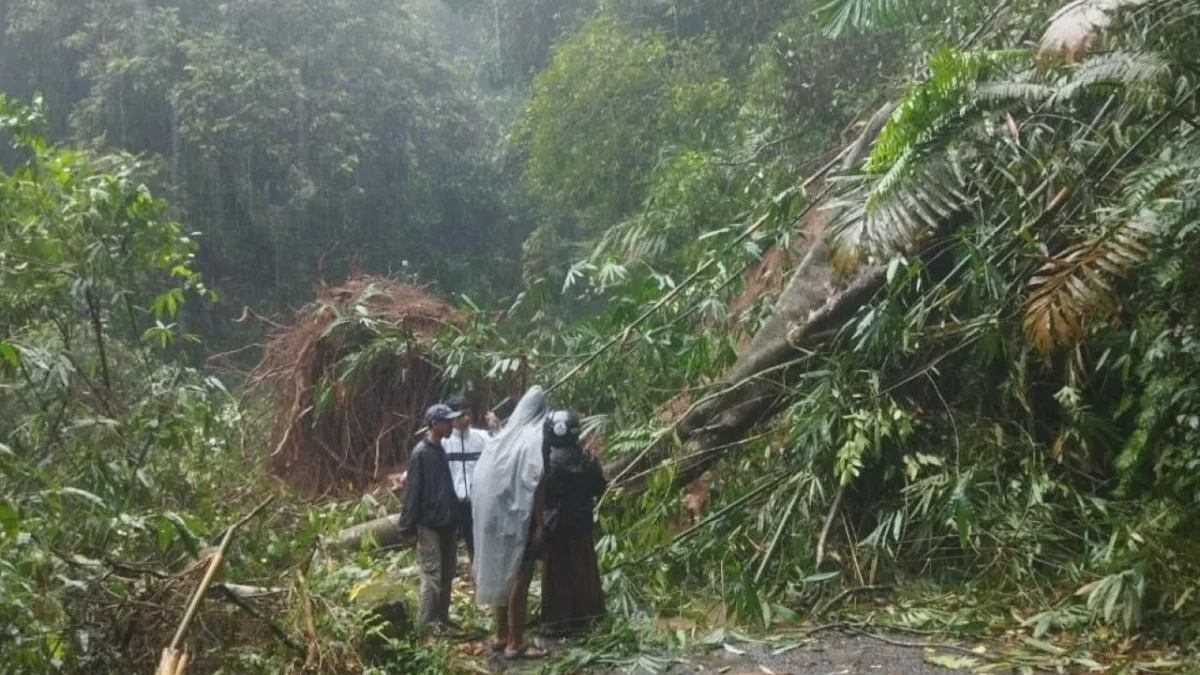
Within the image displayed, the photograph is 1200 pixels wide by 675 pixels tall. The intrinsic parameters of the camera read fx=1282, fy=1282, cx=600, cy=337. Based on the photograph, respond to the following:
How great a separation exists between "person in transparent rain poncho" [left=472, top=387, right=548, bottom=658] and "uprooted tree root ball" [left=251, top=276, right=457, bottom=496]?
17.6ft

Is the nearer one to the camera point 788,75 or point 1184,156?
point 1184,156

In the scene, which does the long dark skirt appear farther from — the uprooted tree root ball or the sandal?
the uprooted tree root ball

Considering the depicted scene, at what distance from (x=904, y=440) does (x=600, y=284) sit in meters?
3.62

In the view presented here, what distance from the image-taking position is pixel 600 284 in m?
10.7

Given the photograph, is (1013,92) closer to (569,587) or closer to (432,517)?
(569,587)

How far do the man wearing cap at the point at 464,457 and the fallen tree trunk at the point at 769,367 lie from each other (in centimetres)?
131

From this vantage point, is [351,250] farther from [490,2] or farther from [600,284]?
[600,284]

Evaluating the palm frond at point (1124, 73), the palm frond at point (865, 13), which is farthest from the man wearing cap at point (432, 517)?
the palm frond at point (1124, 73)

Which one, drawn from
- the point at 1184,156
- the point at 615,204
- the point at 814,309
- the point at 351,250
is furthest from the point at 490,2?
the point at 1184,156

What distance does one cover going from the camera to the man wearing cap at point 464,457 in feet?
25.6

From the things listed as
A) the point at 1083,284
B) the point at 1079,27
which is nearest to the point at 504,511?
the point at 1083,284

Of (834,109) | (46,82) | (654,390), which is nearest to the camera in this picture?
(654,390)

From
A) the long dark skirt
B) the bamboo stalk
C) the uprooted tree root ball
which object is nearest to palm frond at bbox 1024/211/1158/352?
the long dark skirt

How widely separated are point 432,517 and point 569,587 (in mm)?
925
